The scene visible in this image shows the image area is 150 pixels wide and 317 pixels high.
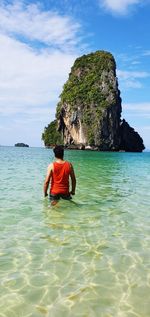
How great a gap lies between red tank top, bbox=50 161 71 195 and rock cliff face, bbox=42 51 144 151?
3755 inches

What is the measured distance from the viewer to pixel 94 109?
370 feet

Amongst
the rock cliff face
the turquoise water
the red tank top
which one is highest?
the rock cliff face

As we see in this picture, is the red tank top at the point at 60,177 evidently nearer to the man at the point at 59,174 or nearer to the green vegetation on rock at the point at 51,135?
the man at the point at 59,174

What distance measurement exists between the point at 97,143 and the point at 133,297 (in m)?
101

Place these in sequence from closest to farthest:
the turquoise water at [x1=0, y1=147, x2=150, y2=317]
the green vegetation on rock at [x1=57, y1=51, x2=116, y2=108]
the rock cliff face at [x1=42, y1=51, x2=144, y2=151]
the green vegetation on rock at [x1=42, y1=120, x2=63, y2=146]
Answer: the turquoise water at [x1=0, y1=147, x2=150, y2=317]
the rock cliff face at [x1=42, y1=51, x2=144, y2=151]
the green vegetation on rock at [x1=57, y1=51, x2=116, y2=108]
the green vegetation on rock at [x1=42, y1=120, x2=63, y2=146]

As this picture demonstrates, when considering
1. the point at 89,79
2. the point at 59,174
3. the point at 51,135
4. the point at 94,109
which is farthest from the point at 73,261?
the point at 51,135

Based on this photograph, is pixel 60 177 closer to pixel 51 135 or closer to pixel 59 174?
pixel 59 174

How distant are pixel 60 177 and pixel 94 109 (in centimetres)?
10415

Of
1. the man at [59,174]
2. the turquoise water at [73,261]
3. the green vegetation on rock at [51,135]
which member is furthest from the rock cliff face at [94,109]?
the turquoise water at [73,261]

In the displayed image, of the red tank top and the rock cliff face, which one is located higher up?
the rock cliff face

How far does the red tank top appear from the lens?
981 cm

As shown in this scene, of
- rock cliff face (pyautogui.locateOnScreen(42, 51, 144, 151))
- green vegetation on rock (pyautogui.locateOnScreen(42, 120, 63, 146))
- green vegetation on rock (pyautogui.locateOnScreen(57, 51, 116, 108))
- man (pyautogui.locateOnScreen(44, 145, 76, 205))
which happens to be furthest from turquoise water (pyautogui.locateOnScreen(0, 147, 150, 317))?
green vegetation on rock (pyautogui.locateOnScreen(42, 120, 63, 146))

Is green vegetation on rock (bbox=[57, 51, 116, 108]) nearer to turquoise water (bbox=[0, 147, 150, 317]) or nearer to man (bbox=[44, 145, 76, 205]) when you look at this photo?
man (bbox=[44, 145, 76, 205])

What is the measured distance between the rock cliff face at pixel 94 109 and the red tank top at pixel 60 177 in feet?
313
